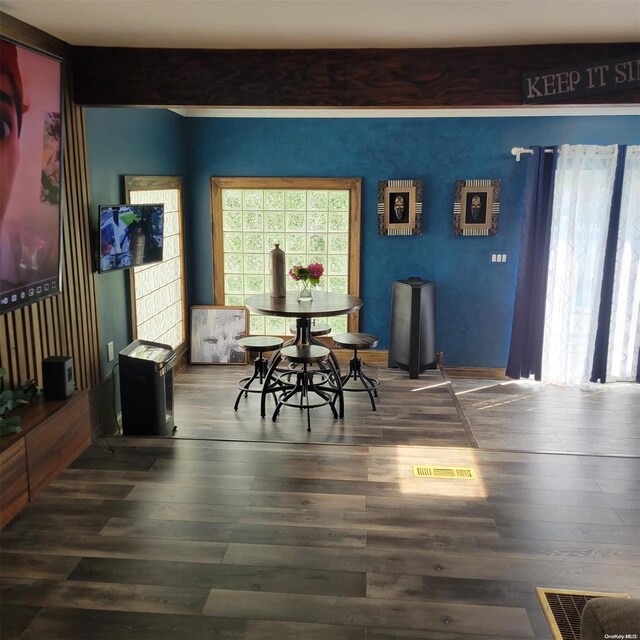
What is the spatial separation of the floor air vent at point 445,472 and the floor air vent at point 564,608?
Answer: 112 centimetres

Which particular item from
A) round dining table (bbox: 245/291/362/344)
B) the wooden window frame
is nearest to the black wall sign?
round dining table (bbox: 245/291/362/344)

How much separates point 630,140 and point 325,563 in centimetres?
548

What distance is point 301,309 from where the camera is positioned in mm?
5051

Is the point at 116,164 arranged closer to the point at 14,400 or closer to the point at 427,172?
the point at 14,400

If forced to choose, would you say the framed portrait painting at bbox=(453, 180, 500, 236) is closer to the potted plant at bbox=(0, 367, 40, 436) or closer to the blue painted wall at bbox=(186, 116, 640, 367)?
the blue painted wall at bbox=(186, 116, 640, 367)

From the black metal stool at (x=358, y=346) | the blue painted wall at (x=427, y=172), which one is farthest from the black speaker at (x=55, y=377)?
the blue painted wall at (x=427, y=172)

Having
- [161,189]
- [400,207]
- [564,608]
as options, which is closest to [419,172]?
[400,207]

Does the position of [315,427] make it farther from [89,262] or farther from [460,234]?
[460,234]

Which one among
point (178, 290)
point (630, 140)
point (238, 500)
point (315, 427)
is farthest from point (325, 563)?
point (630, 140)

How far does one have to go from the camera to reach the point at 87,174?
14.3 feet

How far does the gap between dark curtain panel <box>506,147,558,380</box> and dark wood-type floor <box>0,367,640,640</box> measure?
224 cm

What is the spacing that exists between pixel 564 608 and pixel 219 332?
4.93 m

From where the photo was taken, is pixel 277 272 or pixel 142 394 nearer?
pixel 142 394

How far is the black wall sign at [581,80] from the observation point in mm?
3770
